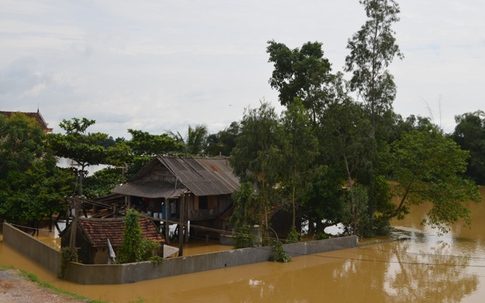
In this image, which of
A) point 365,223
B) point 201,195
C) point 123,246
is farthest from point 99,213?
point 365,223

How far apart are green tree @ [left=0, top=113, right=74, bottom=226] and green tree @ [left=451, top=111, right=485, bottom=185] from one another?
4488 centimetres

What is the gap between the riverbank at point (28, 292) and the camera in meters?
13.7

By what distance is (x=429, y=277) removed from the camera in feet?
66.7

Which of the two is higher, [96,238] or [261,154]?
[261,154]

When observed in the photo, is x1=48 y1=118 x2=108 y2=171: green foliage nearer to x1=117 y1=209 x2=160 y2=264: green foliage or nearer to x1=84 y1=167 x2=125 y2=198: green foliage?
x1=84 y1=167 x2=125 y2=198: green foliage

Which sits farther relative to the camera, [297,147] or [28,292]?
[297,147]

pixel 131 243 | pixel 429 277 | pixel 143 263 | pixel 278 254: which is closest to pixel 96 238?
pixel 131 243

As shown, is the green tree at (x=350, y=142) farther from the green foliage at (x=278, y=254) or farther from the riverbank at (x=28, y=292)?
the riverbank at (x=28, y=292)

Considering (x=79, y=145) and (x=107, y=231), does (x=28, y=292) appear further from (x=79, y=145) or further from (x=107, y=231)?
(x=79, y=145)

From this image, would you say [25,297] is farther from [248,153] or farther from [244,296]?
[248,153]

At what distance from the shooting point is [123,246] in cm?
1750

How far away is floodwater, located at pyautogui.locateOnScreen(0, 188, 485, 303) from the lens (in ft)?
54.0

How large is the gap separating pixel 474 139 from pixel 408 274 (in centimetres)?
4053

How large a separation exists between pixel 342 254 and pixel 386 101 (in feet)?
33.5
